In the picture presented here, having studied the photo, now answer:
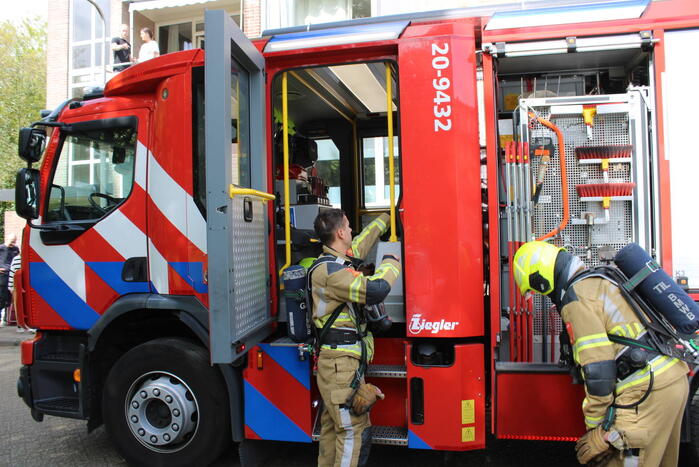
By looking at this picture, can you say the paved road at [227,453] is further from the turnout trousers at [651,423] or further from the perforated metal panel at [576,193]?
the perforated metal panel at [576,193]

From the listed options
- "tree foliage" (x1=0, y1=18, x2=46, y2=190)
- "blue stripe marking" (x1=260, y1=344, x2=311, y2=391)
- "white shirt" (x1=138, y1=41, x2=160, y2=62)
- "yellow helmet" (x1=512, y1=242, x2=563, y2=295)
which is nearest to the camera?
"yellow helmet" (x1=512, y1=242, x2=563, y2=295)

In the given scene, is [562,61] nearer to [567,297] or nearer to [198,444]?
[567,297]

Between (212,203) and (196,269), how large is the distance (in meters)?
0.76

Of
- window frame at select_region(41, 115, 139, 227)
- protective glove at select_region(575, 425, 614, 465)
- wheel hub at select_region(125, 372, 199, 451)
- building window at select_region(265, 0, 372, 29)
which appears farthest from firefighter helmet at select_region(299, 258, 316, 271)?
building window at select_region(265, 0, 372, 29)

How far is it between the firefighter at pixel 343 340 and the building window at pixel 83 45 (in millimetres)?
12826

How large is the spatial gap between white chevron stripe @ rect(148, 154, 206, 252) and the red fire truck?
2cm

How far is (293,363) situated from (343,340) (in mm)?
487

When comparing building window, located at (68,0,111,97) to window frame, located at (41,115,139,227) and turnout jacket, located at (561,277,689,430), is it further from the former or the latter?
turnout jacket, located at (561,277,689,430)

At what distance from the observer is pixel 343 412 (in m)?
3.06

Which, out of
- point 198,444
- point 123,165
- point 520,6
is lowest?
point 198,444

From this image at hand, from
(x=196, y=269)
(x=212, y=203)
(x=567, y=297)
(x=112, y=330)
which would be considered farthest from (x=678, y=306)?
(x=112, y=330)

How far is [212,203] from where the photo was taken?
2904 millimetres

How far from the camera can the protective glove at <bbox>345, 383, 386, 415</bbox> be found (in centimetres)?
306

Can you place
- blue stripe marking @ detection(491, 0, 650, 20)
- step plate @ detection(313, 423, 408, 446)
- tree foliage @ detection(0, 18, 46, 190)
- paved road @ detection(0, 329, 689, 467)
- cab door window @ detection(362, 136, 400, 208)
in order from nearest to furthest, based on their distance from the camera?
blue stripe marking @ detection(491, 0, 650, 20) → step plate @ detection(313, 423, 408, 446) → paved road @ detection(0, 329, 689, 467) → cab door window @ detection(362, 136, 400, 208) → tree foliage @ detection(0, 18, 46, 190)
